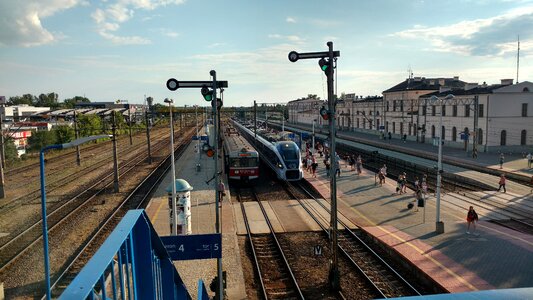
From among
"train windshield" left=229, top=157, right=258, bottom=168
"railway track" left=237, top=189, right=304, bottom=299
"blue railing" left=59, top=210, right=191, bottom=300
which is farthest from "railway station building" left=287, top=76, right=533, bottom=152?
"blue railing" left=59, top=210, right=191, bottom=300

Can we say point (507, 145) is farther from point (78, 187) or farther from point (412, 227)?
point (78, 187)

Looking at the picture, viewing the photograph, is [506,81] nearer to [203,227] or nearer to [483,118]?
[483,118]

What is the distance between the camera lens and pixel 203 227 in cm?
1881

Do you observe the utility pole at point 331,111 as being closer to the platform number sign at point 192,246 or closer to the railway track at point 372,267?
the railway track at point 372,267

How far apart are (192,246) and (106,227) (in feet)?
36.2

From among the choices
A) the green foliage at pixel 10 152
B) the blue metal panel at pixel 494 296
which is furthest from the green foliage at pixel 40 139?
the blue metal panel at pixel 494 296

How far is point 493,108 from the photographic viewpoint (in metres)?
45.7

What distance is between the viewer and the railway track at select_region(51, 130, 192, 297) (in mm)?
12873

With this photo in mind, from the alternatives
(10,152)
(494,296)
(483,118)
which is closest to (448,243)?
(494,296)

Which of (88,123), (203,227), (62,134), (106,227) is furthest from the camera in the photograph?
(88,123)

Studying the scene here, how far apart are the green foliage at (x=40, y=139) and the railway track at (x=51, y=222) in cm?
1535

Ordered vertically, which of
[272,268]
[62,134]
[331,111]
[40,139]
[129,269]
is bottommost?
[272,268]

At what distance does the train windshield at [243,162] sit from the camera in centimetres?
2962

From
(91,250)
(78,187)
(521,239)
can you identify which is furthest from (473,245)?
(78,187)
